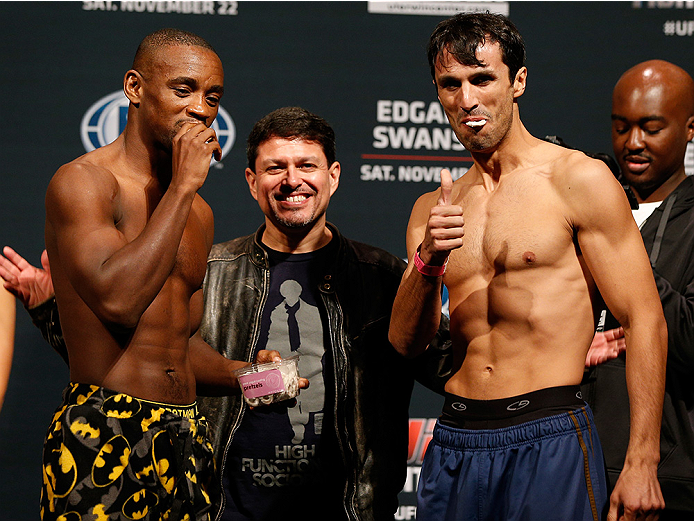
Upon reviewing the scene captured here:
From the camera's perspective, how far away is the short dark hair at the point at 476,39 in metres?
1.83

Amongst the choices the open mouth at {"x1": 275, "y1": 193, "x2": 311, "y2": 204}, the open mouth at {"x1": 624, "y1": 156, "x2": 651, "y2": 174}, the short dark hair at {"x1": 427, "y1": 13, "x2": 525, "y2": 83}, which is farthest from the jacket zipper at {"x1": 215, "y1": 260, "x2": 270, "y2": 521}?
the open mouth at {"x1": 624, "y1": 156, "x2": 651, "y2": 174}

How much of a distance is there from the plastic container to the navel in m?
0.62

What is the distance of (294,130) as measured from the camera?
2305mm

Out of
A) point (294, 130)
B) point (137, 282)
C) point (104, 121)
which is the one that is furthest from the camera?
point (104, 121)

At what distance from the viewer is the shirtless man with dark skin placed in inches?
57.3

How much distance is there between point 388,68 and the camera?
3020 mm

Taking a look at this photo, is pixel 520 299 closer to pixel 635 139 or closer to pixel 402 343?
pixel 402 343

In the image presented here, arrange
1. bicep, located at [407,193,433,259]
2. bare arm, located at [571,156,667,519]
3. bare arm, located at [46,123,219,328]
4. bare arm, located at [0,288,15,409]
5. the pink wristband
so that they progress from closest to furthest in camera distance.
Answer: bare arm, located at [46,123,219,328], bare arm, located at [571,156,667,519], the pink wristband, bicep, located at [407,193,433,259], bare arm, located at [0,288,15,409]

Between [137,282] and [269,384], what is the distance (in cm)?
46

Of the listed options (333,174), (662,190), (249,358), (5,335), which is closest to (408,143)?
(333,174)

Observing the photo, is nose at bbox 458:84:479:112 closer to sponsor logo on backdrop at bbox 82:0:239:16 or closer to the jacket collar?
the jacket collar

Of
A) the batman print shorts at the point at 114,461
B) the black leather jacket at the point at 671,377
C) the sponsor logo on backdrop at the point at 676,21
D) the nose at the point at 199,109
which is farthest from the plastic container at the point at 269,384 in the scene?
the sponsor logo on backdrop at the point at 676,21

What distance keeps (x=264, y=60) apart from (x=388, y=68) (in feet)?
1.67

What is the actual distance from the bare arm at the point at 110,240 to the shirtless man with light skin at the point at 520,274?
22.1 inches
